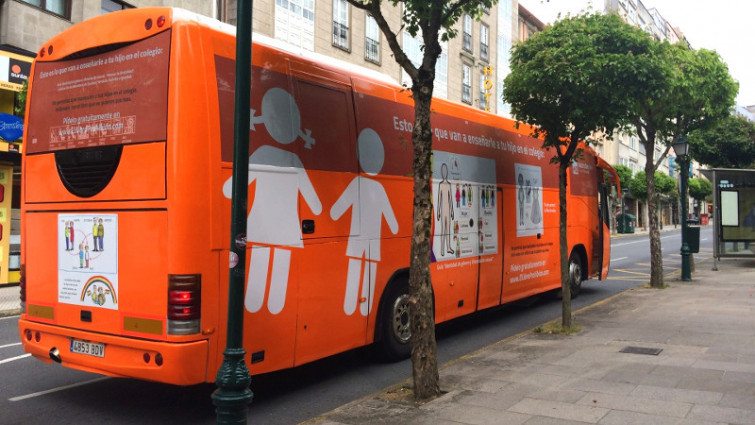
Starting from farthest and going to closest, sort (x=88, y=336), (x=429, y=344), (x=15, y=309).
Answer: (x=15, y=309) < (x=429, y=344) < (x=88, y=336)

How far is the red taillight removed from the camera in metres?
4.82

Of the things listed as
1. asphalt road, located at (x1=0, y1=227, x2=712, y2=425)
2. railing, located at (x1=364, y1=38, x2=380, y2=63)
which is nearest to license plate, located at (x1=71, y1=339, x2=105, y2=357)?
asphalt road, located at (x1=0, y1=227, x2=712, y2=425)

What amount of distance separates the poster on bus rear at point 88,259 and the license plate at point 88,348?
0.33 meters

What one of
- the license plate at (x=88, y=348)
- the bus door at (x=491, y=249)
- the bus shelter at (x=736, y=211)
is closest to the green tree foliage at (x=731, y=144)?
the bus shelter at (x=736, y=211)

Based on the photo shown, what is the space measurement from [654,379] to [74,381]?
6018 mm

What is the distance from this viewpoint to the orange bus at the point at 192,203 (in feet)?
16.1

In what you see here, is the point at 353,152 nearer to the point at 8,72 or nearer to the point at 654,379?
the point at 654,379

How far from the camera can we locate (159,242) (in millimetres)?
4934

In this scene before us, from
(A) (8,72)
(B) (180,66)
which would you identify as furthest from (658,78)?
(A) (8,72)

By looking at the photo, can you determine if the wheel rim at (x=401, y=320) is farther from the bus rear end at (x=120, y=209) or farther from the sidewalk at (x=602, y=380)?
the bus rear end at (x=120, y=209)

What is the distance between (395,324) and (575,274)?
6799 mm

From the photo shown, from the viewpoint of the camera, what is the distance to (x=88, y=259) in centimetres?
539

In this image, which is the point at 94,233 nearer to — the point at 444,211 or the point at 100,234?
the point at 100,234

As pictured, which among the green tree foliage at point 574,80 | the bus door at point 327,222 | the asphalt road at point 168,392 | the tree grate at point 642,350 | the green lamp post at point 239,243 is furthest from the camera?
the green tree foliage at point 574,80
